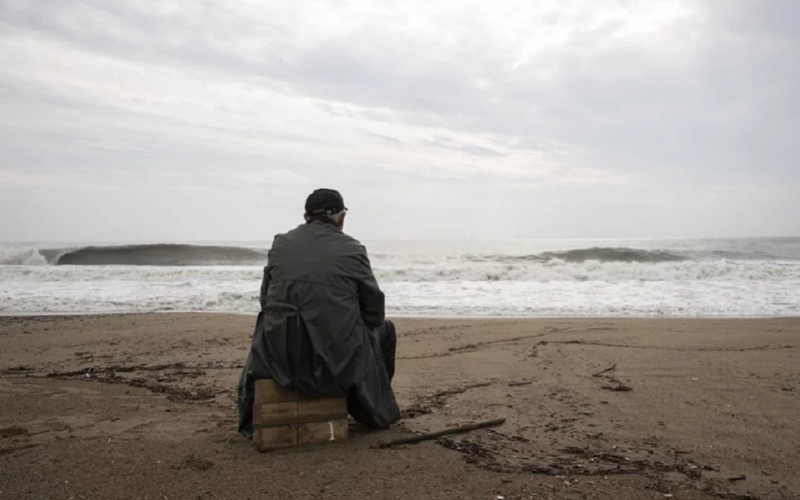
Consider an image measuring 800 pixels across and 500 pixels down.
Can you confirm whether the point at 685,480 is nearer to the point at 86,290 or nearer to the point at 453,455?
the point at 453,455

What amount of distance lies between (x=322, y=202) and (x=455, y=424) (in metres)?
1.71

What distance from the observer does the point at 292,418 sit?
3.27 meters

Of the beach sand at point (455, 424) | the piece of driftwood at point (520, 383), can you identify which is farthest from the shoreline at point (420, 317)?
the piece of driftwood at point (520, 383)

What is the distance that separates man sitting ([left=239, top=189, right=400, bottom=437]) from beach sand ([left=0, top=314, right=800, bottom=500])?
0.40m

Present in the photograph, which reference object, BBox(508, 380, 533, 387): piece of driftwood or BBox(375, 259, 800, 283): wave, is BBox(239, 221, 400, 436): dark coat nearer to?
BBox(508, 380, 533, 387): piece of driftwood

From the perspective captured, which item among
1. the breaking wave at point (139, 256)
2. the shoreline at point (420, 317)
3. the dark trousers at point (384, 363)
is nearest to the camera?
the dark trousers at point (384, 363)

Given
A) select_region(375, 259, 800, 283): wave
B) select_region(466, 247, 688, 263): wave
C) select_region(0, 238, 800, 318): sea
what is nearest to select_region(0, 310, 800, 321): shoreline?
select_region(0, 238, 800, 318): sea

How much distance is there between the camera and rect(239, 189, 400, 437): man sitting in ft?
10.4

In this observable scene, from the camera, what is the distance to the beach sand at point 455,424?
2.82m

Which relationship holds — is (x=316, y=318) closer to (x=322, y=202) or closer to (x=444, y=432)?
(x=322, y=202)

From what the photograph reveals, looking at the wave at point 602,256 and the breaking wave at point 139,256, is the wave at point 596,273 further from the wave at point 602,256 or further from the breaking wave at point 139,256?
the breaking wave at point 139,256

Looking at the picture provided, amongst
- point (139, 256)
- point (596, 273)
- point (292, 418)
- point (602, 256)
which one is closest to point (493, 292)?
point (596, 273)

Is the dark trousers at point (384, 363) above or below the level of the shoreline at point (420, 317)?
above

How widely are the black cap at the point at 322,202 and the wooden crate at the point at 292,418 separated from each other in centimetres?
102
